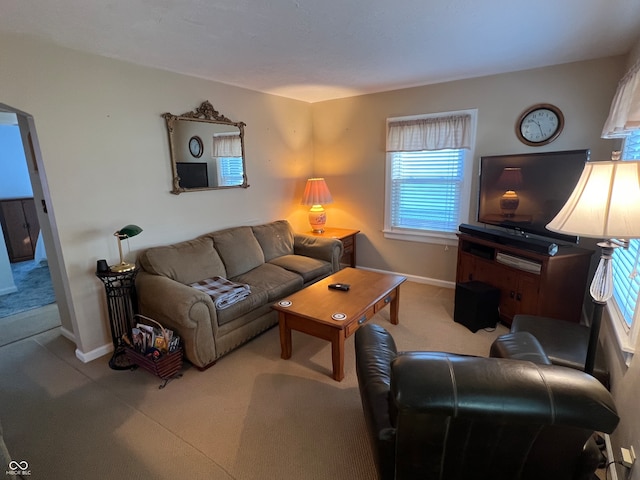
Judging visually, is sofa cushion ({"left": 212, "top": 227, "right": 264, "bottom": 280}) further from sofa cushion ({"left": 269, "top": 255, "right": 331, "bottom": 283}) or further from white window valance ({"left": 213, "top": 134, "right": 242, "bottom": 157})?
white window valance ({"left": 213, "top": 134, "right": 242, "bottom": 157})

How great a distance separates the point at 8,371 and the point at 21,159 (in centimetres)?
484

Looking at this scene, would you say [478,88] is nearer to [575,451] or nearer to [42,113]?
[575,451]

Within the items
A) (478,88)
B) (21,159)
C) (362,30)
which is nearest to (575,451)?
(362,30)

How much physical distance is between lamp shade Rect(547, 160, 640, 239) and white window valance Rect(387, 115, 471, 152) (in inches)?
91.4

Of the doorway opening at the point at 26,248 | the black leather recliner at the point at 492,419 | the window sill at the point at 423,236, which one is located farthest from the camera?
the window sill at the point at 423,236

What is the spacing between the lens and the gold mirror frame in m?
3.08

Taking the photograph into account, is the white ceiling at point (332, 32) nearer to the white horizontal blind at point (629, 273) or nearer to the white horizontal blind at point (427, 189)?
the white horizontal blind at point (629, 273)

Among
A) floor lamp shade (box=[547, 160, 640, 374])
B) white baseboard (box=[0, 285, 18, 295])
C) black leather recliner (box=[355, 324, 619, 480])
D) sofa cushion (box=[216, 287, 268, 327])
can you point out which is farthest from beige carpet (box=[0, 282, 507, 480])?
white baseboard (box=[0, 285, 18, 295])

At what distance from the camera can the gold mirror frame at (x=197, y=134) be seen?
10.1 ft

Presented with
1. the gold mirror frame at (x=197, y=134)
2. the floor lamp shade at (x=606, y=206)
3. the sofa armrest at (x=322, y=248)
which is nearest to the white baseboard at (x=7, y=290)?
the gold mirror frame at (x=197, y=134)

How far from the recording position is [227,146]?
11.8ft

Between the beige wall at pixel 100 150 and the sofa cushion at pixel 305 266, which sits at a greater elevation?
the beige wall at pixel 100 150

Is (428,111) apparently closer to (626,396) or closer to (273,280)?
(273,280)

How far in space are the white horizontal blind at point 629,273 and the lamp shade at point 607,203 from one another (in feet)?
1.91
